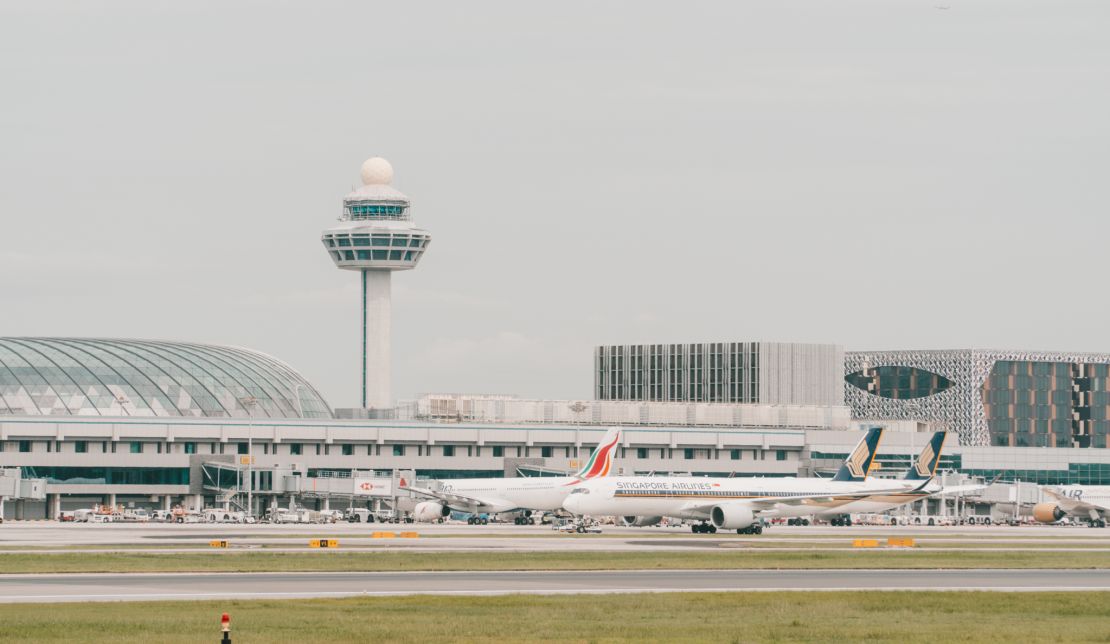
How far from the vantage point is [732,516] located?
120 meters

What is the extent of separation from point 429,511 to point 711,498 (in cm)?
3236

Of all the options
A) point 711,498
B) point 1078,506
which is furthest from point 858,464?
point 1078,506

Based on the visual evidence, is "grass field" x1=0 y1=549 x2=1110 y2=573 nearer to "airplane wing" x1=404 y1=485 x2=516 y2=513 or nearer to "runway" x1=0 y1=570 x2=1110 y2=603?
"runway" x1=0 y1=570 x2=1110 y2=603

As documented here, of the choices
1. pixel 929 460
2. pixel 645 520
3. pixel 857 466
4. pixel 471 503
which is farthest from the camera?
pixel 929 460

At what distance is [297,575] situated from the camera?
69.9 m

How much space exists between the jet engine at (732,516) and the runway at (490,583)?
4289 centimetres

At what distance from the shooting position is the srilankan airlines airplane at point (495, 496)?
14175cm

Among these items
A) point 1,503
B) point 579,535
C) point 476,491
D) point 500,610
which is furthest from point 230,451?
point 500,610

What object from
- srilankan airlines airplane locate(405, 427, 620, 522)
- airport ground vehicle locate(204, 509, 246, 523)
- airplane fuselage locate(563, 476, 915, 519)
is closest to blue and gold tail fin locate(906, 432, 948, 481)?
airplane fuselage locate(563, 476, 915, 519)

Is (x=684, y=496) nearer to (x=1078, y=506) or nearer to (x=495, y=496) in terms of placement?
(x=495, y=496)

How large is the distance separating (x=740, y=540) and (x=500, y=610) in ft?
194

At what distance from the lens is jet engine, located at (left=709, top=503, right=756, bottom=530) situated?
12006cm

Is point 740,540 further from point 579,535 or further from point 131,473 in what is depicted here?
point 131,473

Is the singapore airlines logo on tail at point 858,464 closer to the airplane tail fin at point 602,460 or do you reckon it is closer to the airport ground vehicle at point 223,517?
the airplane tail fin at point 602,460
